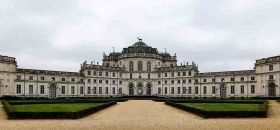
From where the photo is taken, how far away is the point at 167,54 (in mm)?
108938

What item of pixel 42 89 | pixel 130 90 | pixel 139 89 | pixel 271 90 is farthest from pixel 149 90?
pixel 271 90

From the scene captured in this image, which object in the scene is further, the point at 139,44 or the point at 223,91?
the point at 139,44

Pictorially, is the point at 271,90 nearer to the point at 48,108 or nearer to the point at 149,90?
the point at 149,90

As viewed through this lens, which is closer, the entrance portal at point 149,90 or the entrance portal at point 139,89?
the entrance portal at point 149,90

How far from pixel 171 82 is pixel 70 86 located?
29133mm

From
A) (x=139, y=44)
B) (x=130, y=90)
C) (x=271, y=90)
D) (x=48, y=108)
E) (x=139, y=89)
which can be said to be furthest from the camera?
(x=139, y=44)

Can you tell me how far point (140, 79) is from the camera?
318ft

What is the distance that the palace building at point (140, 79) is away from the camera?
68000 millimetres

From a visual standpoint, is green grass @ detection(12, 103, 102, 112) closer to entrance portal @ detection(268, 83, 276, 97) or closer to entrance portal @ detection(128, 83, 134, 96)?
entrance portal @ detection(268, 83, 276, 97)

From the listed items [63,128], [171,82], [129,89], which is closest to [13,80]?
[129,89]

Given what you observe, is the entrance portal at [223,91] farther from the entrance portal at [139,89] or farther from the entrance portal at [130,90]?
the entrance portal at [130,90]

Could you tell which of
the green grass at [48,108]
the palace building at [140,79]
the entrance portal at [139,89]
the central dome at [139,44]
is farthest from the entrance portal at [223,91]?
the green grass at [48,108]

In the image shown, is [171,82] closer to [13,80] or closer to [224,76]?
[224,76]

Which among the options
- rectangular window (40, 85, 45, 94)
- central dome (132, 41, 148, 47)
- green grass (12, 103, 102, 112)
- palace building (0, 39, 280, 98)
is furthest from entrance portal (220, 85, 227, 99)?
green grass (12, 103, 102, 112)
